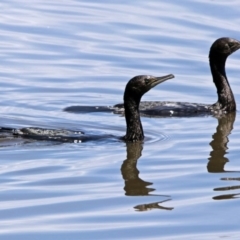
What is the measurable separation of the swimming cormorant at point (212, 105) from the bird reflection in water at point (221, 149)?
9.6 inches

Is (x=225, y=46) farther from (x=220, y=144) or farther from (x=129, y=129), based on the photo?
(x=129, y=129)

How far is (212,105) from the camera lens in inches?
679

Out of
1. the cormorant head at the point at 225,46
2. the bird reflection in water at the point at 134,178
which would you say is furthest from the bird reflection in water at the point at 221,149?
the cormorant head at the point at 225,46

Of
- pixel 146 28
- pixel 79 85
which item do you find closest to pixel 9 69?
pixel 79 85

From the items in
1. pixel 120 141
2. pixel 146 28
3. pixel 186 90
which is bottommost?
pixel 120 141

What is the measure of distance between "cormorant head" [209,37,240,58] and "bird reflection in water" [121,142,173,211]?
4381mm

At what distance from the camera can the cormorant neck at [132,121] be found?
14.4 meters

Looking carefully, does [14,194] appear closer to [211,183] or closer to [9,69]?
[211,183]

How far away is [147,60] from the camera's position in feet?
71.4

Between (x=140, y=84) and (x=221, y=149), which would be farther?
(x=140, y=84)

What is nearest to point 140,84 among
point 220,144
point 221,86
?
point 220,144

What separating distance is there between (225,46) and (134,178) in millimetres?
6534

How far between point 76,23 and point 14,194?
15878 millimetres

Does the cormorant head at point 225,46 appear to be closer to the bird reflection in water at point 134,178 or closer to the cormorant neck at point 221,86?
the cormorant neck at point 221,86
